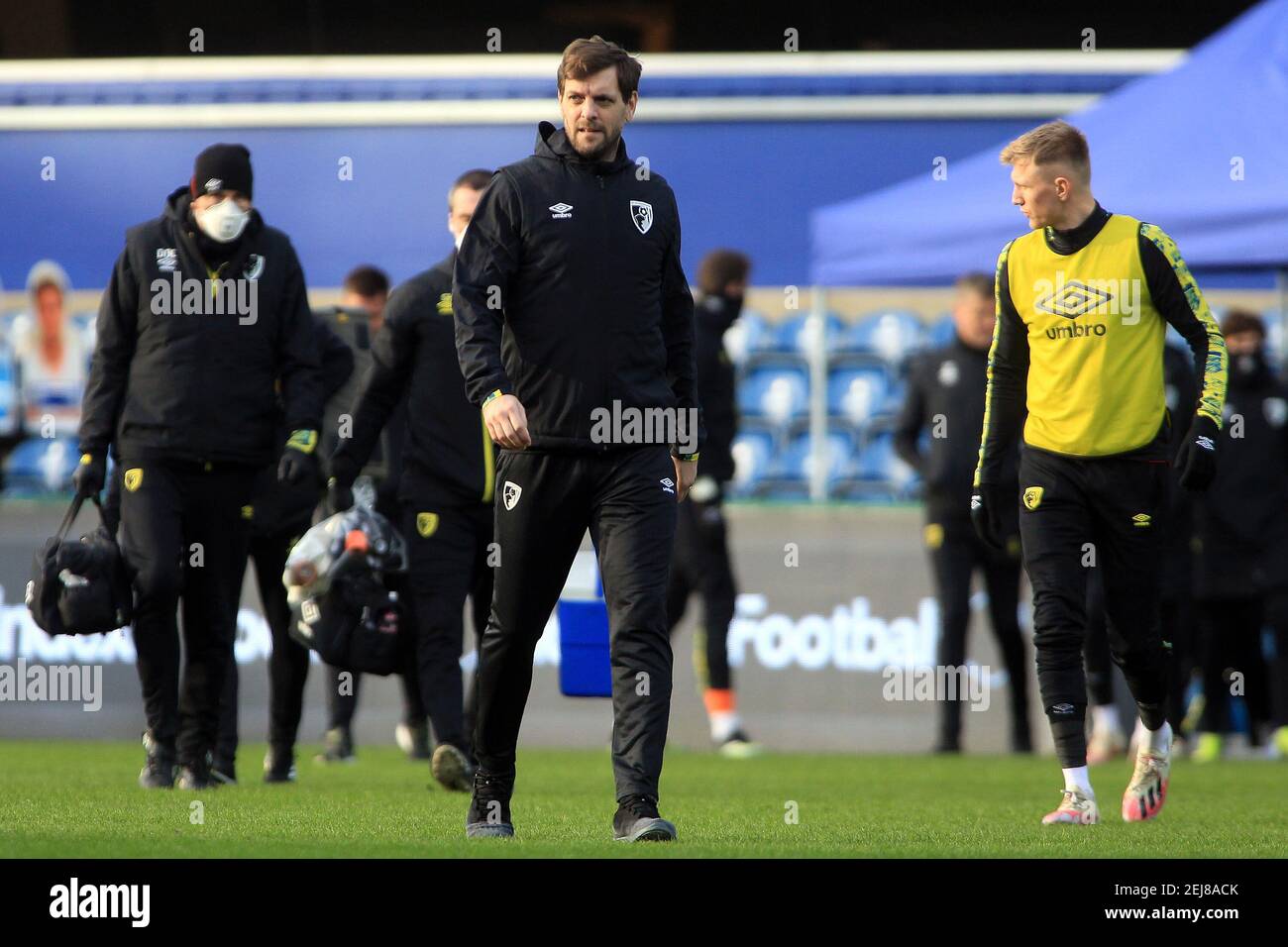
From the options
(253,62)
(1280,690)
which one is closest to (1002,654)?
(1280,690)

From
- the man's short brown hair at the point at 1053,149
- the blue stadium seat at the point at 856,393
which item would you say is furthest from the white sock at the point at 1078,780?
the blue stadium seat at the point at 856,393

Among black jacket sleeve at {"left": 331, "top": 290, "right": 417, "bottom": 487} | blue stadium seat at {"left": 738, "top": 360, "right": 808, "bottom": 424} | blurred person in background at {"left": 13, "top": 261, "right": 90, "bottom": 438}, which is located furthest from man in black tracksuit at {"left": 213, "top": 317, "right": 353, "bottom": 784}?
blurred person in background at {"left": 13, "top": 261, "right": 90, "bottom": 438}

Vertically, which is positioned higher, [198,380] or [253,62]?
[253,62]

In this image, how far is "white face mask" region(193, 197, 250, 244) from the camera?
7.63 m

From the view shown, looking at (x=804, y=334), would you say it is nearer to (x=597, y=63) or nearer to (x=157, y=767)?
(x=157, y=767)

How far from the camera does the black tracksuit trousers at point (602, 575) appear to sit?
5.57m

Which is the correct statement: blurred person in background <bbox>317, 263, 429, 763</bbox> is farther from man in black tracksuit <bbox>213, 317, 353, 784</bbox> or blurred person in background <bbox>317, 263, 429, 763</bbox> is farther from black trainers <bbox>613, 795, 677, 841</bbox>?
black trainers <bbox>613, 795, 677, 841</bbox>

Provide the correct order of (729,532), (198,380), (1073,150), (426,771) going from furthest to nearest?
(729,532) → (426,771) → (198,380) → (1073,150)

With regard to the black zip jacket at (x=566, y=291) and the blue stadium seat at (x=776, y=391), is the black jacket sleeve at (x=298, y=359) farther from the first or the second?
the blue stadium seat at (x=776, y=391)

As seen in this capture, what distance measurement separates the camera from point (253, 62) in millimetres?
15531

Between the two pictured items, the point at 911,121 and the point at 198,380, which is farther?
the point at 911,121

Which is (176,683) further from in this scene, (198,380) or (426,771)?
(426,771)

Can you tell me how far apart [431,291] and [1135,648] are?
2.84 meters
